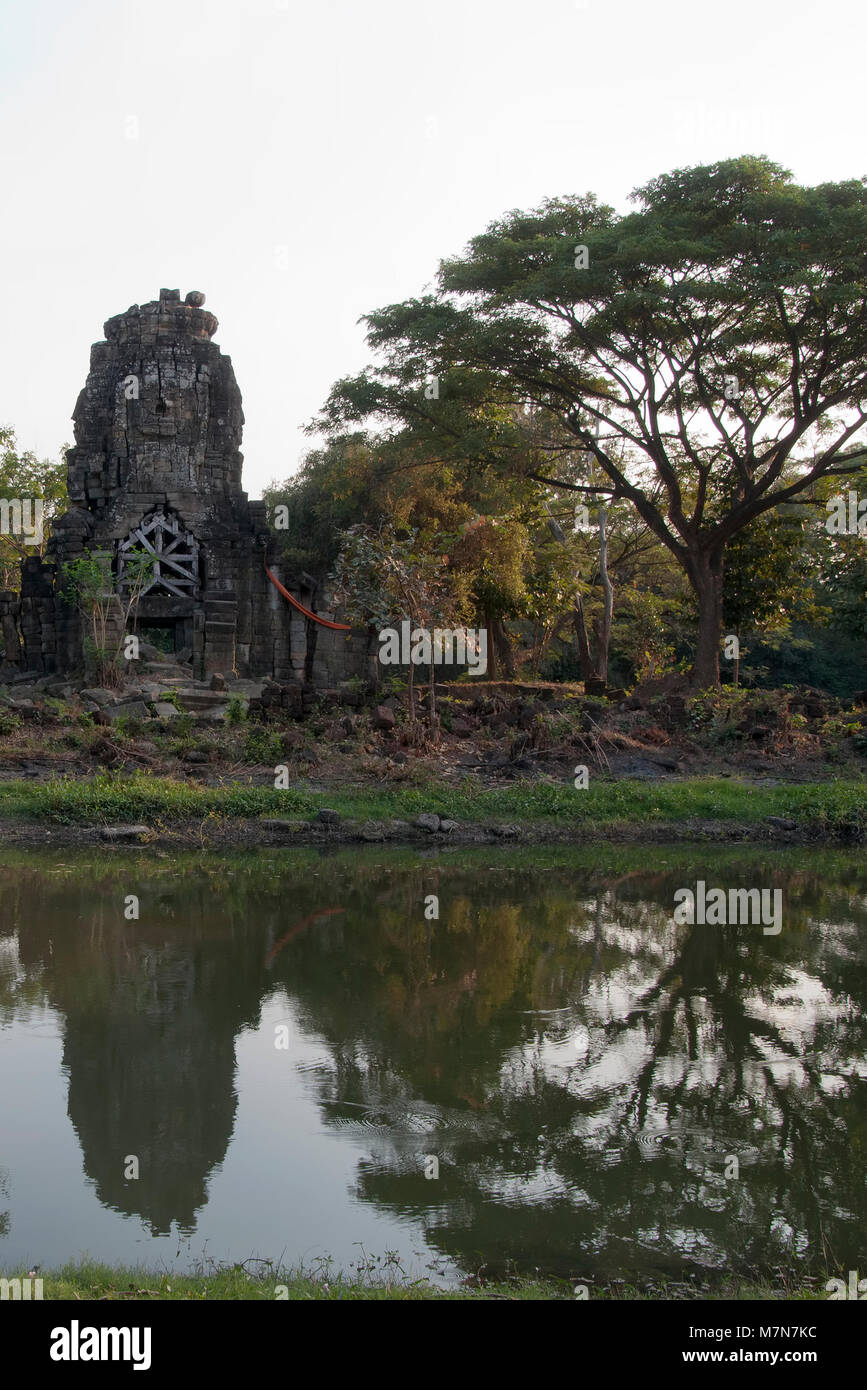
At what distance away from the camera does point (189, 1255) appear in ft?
14.6

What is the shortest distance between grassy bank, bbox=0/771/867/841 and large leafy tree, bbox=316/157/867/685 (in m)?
6.60

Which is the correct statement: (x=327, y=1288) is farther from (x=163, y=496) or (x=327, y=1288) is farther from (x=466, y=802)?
(x=163, y=496)

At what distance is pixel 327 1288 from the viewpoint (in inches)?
158

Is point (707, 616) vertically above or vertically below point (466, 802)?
above

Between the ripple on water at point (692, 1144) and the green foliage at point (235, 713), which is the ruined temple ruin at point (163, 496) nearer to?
the green foliage at point (235, 713)

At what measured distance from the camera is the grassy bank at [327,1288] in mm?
3857

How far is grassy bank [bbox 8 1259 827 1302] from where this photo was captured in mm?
3857
